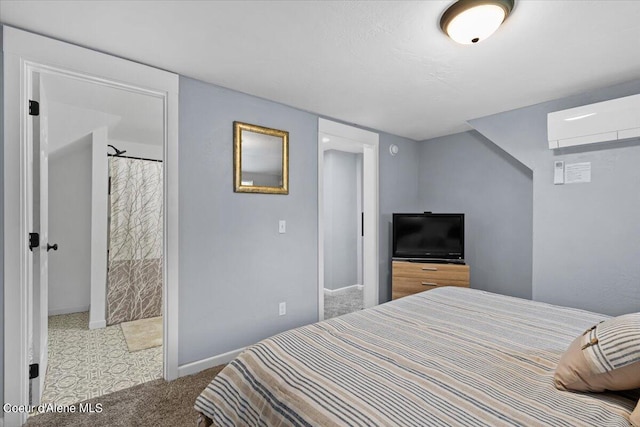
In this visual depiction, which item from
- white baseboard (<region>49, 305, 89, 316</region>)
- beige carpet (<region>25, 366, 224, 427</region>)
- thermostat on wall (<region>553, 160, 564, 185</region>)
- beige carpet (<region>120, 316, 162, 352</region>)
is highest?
thermostat on wall (<region>553, 160, 564, 185</region>)

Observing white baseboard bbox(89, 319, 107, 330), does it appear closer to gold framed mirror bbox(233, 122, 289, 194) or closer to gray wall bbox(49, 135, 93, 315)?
gray wall bbox(49, 135, 93, 315)

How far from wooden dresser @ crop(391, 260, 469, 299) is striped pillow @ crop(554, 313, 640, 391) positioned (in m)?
2.38

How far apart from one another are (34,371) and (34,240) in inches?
32.4

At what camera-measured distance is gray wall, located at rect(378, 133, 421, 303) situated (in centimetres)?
404

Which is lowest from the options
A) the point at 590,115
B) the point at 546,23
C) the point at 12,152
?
the point at 12,152

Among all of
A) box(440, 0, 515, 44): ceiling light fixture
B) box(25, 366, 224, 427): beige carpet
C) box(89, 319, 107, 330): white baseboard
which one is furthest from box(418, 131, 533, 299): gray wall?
box(89, 319, 107, 330): white baseboard

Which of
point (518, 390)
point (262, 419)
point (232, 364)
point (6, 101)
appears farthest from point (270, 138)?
point (518, 390)

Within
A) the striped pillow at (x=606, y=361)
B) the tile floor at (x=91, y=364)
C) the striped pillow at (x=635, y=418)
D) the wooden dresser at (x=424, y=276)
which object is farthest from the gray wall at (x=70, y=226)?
the striped pillow at (x=635, y=418)

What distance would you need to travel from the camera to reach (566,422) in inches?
35.4

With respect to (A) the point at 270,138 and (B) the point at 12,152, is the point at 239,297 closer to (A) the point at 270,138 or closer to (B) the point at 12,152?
(A) the point at 270,138

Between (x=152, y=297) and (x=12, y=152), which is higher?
(x=12, y=152)

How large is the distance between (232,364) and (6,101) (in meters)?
1.95

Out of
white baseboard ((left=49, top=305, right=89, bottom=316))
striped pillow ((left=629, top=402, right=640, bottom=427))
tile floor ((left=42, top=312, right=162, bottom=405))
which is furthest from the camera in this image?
white baseboard ((left=49, top=305, right=89, bottom=316))

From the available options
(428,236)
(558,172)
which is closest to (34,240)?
(428,236)
